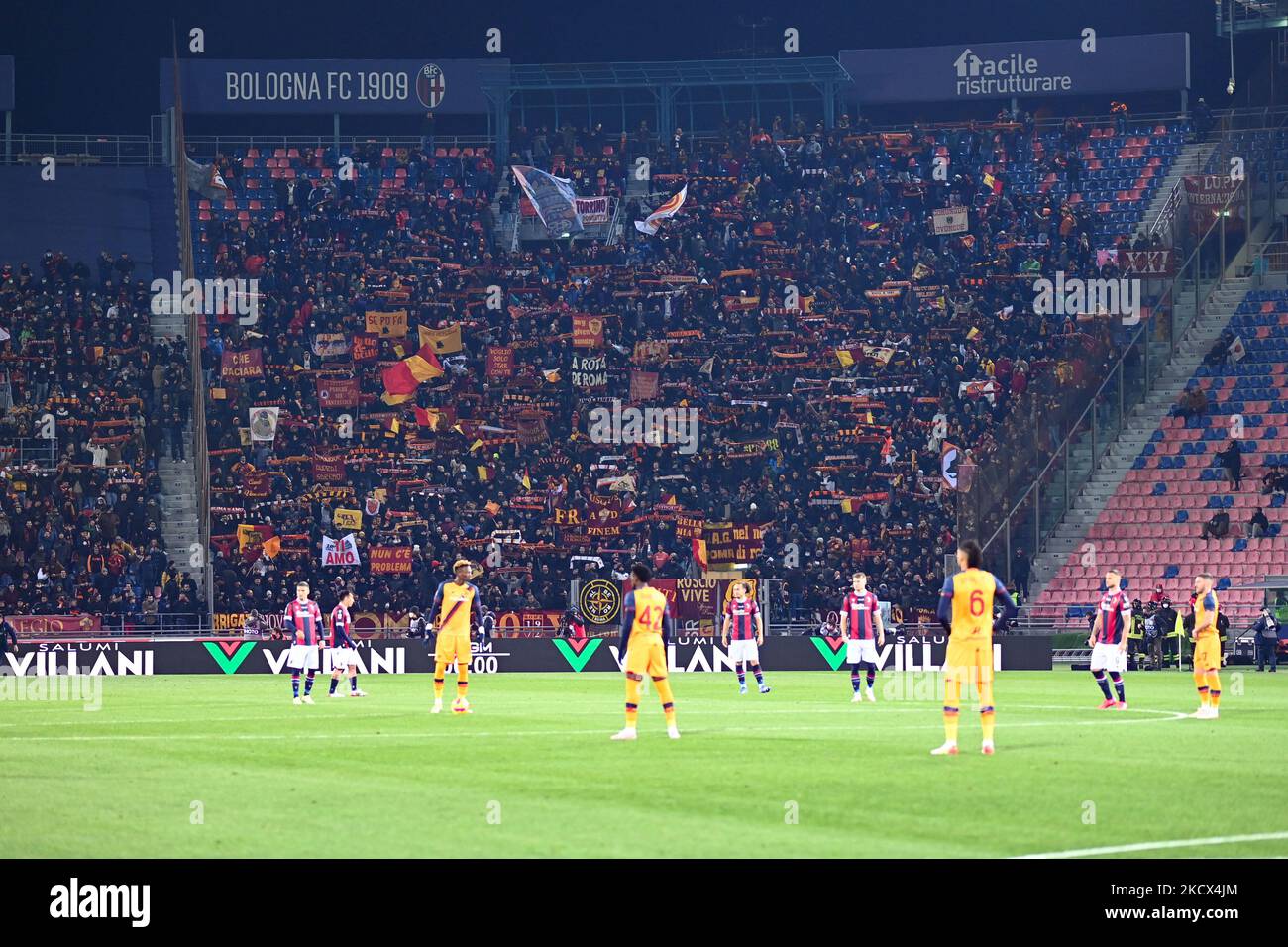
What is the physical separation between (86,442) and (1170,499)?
107ft

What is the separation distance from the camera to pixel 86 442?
54031 mm

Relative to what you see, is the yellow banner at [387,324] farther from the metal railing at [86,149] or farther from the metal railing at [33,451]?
the metal railing at [86,149]

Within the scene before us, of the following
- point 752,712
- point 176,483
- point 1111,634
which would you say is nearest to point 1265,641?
point 1111,634

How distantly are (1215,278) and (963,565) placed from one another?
4218 centimetres

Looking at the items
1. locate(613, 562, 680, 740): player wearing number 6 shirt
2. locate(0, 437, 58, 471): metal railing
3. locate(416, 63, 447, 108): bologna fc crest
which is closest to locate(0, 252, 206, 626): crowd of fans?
locate(0, 437, 58, 471): metal railing

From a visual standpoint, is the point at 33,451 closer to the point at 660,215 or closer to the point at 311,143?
the point at 311,143

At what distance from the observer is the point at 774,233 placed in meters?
61.9

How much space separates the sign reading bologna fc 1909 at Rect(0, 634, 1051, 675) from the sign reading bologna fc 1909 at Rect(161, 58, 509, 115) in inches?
1084

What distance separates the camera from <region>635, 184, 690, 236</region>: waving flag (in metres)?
62.7

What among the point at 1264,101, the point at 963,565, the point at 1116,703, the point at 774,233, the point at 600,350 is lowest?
the point at 1116,703

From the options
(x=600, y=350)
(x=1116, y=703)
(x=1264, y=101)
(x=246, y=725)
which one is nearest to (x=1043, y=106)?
(x=1264, y=101)

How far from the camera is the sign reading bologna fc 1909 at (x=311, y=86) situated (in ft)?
228

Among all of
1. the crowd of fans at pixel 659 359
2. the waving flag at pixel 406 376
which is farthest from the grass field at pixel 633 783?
the waving flag at pixel 406 376
